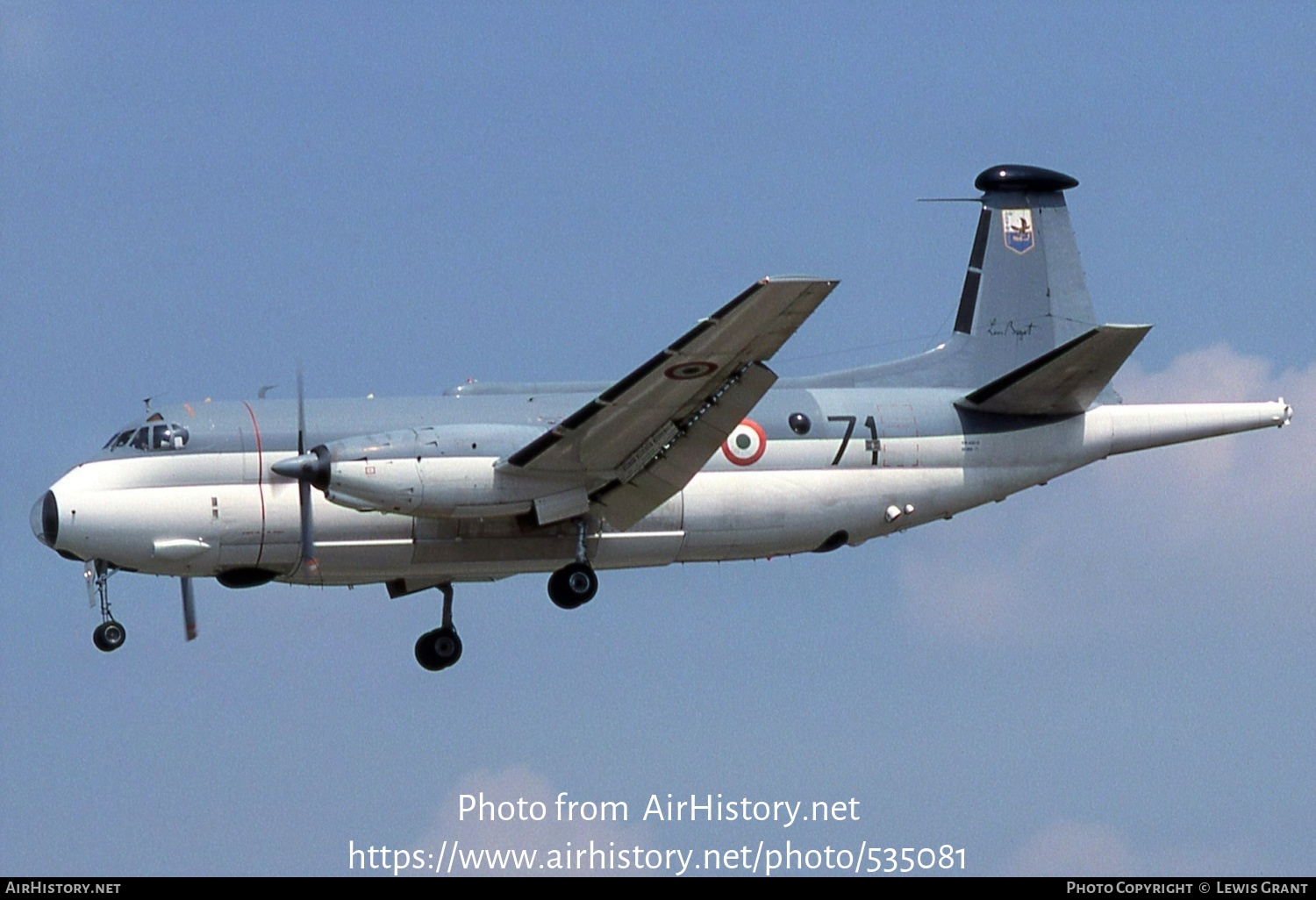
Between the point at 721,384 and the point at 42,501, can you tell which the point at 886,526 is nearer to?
the point at 721,384

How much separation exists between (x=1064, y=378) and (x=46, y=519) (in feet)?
48.5

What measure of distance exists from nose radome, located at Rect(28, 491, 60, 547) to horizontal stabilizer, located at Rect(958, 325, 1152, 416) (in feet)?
43.9

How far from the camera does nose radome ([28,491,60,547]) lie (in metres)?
30.8

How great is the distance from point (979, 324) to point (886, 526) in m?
4.60

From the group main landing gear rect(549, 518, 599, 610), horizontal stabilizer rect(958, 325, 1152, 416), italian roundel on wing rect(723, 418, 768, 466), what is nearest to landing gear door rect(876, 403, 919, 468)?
horizontal stabilizer rect(958, 325, 1152, 416)

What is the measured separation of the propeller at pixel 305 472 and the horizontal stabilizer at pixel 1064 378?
10004 mm

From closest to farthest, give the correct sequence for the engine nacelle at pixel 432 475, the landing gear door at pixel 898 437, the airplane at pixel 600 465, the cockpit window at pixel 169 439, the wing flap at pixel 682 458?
the engine nacelle at pixel 432 475
the airplane at pixel 600 465
the wing flap at pixel 682 458
the cockpit window at pixel 169 439
the landing gear door at pixel 898 437

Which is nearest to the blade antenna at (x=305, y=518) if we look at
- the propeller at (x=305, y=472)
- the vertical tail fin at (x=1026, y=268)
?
the propeller at (x=305, y=472)

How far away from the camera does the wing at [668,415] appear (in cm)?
2809

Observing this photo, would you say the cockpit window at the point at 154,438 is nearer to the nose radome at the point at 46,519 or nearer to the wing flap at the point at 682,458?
the nose radome at the point at 46,519

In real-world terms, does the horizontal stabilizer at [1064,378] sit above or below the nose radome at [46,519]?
above

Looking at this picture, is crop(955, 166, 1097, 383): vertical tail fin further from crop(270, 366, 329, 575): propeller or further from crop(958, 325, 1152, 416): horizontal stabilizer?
crop(270, 366, 329, 575): propeller

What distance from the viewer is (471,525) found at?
31.6 m

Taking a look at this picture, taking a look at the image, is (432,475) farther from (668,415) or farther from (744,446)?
(744,446)
